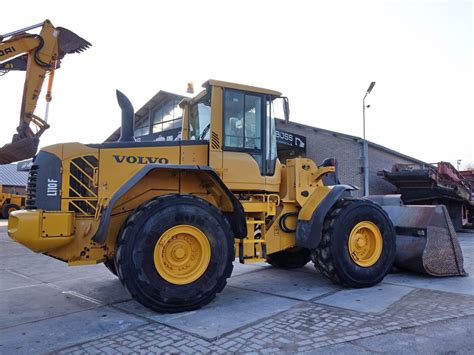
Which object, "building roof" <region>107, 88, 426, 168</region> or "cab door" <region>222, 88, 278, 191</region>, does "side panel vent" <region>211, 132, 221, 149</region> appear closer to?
"cab door" <region>222, 88, 278, 191</region>

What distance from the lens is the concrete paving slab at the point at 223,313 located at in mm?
4217

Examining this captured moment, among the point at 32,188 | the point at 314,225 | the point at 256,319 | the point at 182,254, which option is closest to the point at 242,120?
the point at 314,225

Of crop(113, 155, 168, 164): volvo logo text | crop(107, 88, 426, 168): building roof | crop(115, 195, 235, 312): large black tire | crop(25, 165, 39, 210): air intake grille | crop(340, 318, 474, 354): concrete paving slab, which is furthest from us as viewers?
crop(107, 88, 426, 168): building roof

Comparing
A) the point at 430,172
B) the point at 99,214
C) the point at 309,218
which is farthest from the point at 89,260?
the point at 430,172

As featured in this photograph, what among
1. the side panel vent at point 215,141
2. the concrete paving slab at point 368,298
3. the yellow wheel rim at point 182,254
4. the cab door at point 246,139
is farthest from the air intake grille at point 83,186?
the concrete paving slab at point 368,298

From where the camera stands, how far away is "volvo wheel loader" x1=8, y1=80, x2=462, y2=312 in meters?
4.65

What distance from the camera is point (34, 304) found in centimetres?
534

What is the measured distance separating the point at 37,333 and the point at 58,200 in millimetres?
1503

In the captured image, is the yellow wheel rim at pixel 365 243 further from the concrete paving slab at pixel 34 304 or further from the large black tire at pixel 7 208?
the large black tire at pixel 7 208

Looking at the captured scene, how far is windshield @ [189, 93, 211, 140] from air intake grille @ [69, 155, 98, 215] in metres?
1.63

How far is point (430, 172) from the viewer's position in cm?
1447

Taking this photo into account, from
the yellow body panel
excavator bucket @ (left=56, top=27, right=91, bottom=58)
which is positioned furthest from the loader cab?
excavator bucket @ (left=56, top=27, right=91, bottom=58)

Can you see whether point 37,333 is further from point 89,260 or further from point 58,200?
point 58,200

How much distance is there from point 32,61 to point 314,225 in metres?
7.85
